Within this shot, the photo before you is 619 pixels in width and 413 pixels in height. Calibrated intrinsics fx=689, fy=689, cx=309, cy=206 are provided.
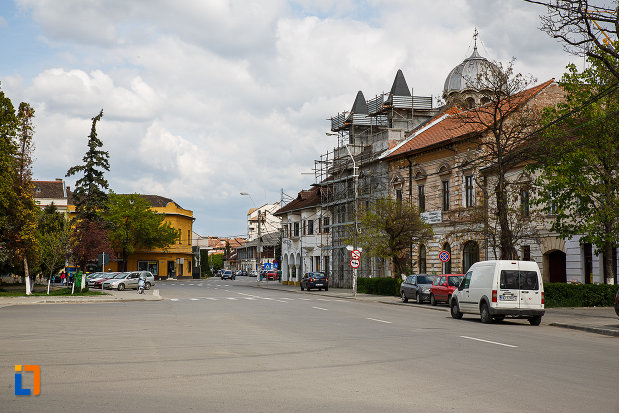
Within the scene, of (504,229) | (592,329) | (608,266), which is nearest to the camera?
(592,329)

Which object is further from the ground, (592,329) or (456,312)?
(456,312)

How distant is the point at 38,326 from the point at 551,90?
109 feet

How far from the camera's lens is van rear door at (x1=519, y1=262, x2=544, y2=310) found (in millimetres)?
22203

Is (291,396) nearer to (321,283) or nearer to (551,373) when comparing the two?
(551,373)

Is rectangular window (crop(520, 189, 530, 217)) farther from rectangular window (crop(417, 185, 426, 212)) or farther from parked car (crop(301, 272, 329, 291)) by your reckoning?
parked car (crop(301, 272, 329, 291))

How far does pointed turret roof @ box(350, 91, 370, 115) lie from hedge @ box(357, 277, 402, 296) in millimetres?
23256

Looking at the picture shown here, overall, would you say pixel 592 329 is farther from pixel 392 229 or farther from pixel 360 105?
pixel 360 105

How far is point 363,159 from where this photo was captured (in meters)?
58.6

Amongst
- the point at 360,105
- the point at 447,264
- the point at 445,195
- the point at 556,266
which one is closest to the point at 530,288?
the point at 556,266

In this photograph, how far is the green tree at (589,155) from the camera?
28250 mm

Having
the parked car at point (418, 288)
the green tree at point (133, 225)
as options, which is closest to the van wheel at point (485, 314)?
the parked car at point (418, 288)

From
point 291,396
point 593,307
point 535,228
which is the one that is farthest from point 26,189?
point 291,396

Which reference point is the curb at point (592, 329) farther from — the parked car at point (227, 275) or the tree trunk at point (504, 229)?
the parked car at point (227, 275)

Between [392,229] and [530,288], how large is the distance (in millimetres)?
20587
